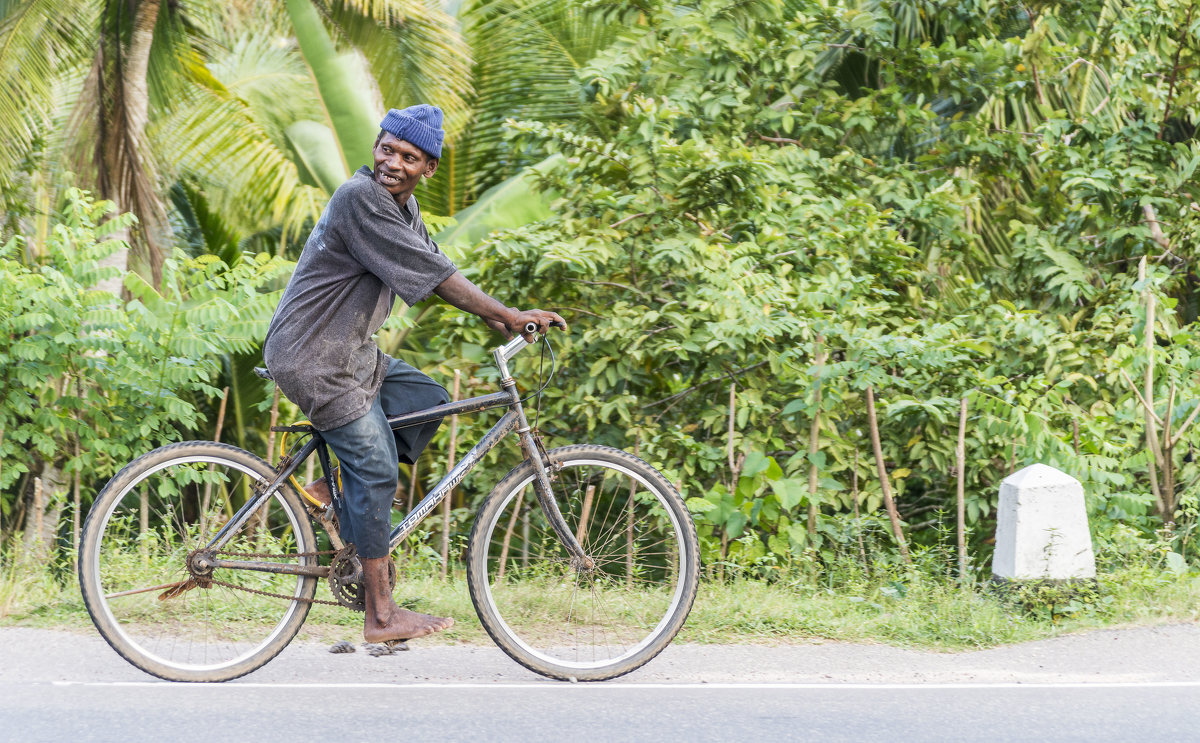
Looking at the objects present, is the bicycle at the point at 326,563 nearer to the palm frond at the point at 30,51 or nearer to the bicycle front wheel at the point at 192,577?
the bicycle front wheel at the point at 192,577

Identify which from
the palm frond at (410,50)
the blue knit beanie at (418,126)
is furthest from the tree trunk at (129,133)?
the blue knit beanie at (418,126)

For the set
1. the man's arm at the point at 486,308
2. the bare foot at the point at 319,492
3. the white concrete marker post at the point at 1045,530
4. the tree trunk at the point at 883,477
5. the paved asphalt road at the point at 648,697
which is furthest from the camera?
the tree trunk at the point at 883,477

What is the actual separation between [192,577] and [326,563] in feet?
1.65

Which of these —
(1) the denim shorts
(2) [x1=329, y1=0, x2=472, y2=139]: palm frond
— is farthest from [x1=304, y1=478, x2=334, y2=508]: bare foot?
(2) [x1=329, y1=0, x2=472, y2=139]: palm frond

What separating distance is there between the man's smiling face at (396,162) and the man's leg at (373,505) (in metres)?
0.79

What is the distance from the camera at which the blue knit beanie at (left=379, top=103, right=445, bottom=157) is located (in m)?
3.73

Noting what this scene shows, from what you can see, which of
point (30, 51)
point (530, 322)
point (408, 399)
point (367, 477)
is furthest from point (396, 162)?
point (30, 51)

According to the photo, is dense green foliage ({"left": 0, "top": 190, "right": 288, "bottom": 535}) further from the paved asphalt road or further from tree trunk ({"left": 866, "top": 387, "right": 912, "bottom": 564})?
tree trunk ({"left": 866, "top": 387, "right": 912, "bottom": 564})

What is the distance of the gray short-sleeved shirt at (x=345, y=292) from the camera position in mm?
3707

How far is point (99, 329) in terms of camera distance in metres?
6.01

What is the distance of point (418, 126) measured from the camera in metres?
3.74

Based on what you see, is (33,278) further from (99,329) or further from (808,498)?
(808,498)

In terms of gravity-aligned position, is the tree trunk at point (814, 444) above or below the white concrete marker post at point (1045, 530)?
above

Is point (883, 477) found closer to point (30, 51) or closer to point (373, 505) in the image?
point (373, 505)
